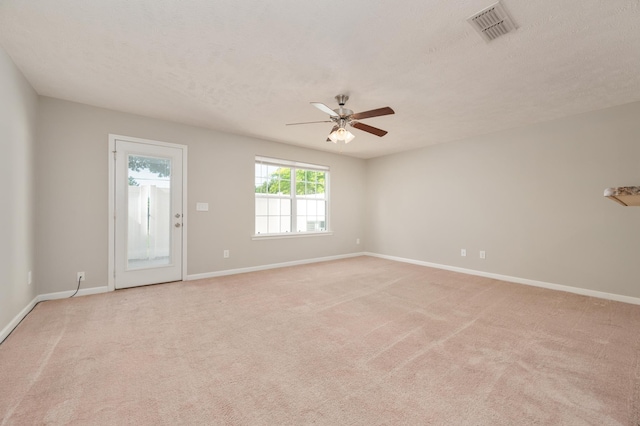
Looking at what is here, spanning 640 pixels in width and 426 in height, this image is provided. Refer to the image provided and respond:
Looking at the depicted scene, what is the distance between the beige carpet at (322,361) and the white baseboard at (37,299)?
0.08 m

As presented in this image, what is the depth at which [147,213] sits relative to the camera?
390 cm

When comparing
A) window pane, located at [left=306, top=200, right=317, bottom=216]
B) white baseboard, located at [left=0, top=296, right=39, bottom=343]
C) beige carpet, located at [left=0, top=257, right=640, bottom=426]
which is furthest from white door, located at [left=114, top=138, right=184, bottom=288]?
window pane, located at [left=306, top=200, right=317, bottom=216]

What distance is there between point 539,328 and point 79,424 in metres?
3.53

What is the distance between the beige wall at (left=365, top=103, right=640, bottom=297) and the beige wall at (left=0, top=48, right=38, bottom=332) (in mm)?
5837

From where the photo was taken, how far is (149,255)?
12.9ft

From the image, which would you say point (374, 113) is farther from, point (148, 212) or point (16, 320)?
point (16, 320)

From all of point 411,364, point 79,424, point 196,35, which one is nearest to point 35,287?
point 79,424

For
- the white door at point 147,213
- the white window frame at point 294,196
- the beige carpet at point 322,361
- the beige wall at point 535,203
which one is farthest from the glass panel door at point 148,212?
the beige wall at point 535,203

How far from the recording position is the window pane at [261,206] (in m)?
5.12

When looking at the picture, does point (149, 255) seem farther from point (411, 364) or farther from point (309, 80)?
point (411, 364)

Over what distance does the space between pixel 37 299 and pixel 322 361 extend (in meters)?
3.60

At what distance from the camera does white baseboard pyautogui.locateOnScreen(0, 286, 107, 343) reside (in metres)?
2.33

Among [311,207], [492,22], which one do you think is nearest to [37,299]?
[311,207]

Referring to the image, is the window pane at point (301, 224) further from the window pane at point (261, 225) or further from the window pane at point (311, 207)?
the window pane at point (261, 225)
